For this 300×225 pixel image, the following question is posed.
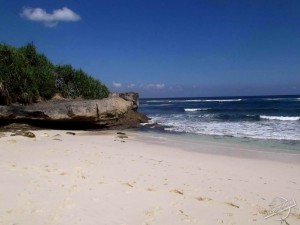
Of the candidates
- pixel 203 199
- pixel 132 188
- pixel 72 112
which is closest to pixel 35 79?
pixel 72 112

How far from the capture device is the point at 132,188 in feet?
20.1

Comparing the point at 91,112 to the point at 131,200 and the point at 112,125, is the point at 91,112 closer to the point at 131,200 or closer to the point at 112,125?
the point at 112,125

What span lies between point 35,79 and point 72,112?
356cm

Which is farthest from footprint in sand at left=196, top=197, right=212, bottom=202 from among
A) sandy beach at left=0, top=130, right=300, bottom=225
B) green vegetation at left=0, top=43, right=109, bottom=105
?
green vegetation at left=0, top=43, right=109, bottom=105

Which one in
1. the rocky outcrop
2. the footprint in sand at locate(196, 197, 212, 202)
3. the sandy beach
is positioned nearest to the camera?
the sandy beach

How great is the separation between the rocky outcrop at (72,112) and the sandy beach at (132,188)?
5553 mm

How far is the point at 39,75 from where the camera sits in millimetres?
18484

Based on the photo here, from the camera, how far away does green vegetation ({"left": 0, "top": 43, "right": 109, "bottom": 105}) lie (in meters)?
16.8

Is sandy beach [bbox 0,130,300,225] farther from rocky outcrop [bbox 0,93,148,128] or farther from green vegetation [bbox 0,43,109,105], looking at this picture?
green vegetation [bbox 0,43,109,105]

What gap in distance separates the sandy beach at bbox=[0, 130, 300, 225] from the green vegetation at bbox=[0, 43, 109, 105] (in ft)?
24.3

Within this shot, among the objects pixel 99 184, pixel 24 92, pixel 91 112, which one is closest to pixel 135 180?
pixel 99 184

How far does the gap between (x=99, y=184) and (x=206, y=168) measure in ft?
12.1

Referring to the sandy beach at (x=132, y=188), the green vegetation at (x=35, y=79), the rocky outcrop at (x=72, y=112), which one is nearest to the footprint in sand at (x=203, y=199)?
the sandy beach at (x=132, y=188)

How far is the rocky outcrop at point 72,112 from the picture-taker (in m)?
15.5
